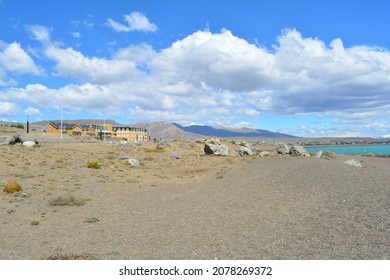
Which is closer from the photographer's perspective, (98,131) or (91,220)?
(91,220)

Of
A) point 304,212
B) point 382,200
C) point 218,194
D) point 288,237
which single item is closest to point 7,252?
point 288,237

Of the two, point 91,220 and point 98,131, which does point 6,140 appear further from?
point 98,131

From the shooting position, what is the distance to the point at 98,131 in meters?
160

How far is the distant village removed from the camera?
136438mm

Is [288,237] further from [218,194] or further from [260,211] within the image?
[218,194]

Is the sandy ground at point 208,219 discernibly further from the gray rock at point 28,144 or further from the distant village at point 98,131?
the distant village at point 98,131

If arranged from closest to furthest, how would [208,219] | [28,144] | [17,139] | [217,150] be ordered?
[208,219], [28,144], [17,139], [217,150]

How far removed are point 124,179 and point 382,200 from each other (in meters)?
23.0

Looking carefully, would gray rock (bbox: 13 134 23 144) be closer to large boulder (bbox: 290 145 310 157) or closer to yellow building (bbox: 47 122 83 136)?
large boulder (bbox: 290 145 310 157)

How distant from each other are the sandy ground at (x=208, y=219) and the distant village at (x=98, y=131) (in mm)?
113577

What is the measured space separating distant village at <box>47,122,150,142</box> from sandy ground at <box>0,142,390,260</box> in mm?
113577

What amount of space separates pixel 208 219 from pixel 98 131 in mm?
151656

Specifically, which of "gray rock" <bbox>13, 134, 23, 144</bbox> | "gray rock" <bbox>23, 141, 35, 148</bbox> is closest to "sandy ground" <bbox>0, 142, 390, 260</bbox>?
"gray rock" <bbox>23, 141, 35, 148</bbox>

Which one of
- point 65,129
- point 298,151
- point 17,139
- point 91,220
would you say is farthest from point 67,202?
point 65,129
